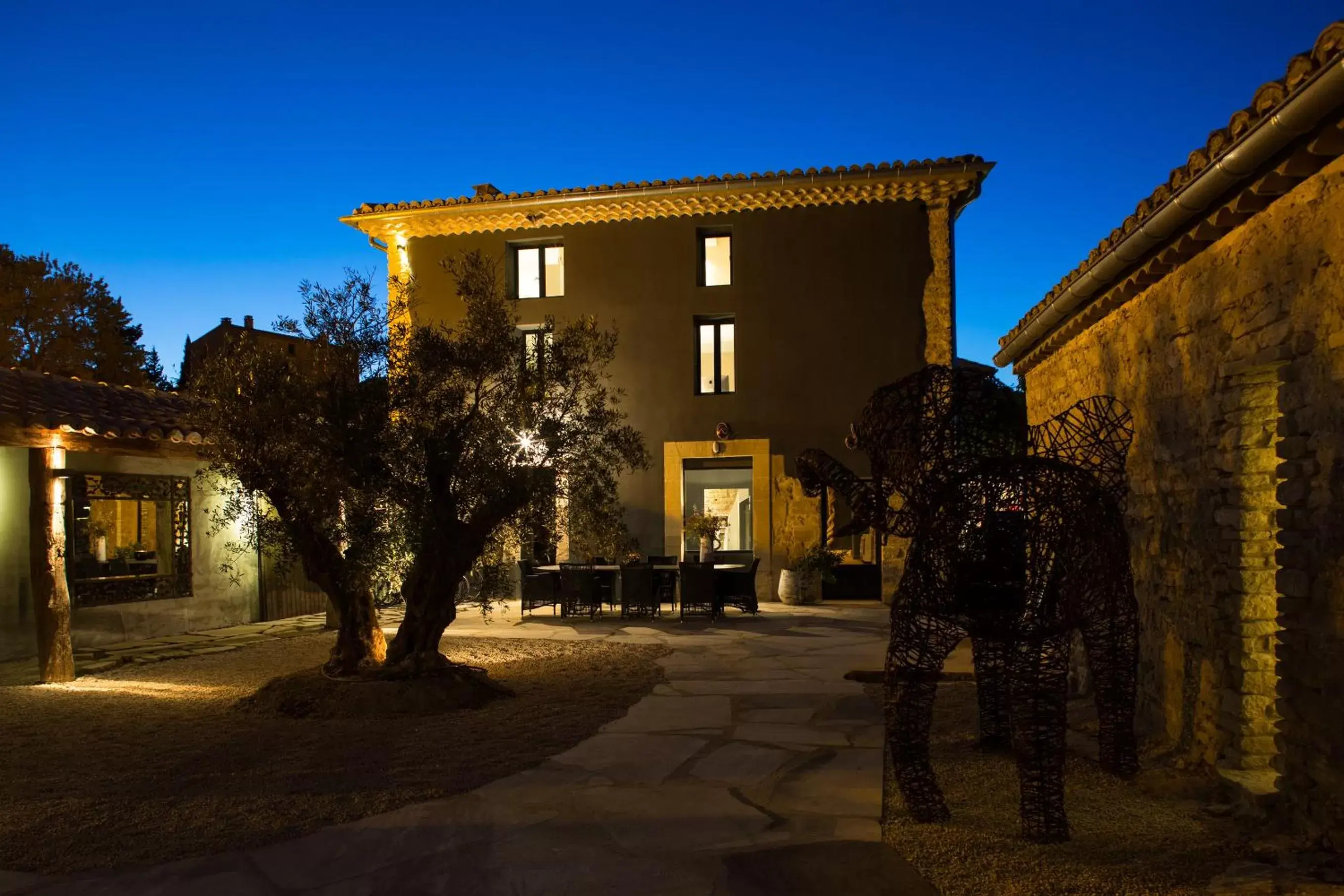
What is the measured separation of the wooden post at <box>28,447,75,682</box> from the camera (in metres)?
8.74

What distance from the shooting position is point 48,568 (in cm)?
875

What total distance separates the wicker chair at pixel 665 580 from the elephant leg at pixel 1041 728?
365 inches

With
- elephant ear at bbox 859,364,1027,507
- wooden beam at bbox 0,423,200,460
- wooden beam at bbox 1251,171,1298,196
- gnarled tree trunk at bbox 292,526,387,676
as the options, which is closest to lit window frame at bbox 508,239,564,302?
wooden beam at bbox 0,423,200,460

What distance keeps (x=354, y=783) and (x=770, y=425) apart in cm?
1131

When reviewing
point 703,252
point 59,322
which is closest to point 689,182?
point 703,252

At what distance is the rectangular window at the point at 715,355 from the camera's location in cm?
1666

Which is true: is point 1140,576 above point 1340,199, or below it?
below

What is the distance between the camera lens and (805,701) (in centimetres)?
766

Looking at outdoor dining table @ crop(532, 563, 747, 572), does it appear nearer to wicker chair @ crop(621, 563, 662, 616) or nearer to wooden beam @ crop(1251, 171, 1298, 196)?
wicker chair @ crop(621, 563, 662, 616)

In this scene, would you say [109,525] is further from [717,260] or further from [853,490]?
[853,490]

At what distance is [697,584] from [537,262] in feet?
24.9

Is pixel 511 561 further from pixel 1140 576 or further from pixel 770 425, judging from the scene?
pixel 770 425

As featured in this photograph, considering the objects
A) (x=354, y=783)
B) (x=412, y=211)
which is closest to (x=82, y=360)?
(x=412, y=211)

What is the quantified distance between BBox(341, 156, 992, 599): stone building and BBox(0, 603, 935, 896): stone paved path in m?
8.66
